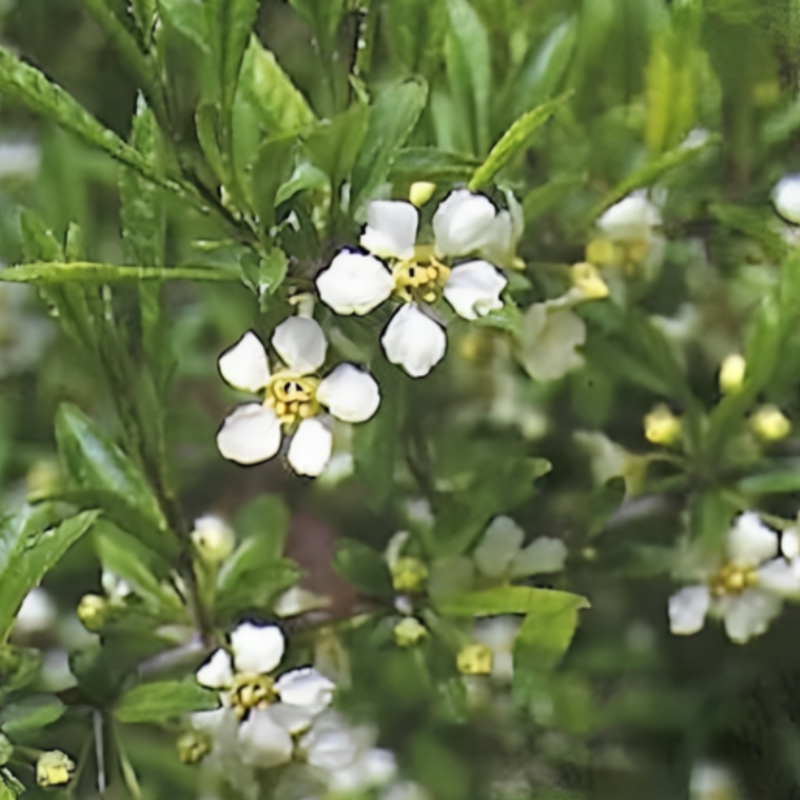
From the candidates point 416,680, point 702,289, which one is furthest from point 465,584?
point 702,289

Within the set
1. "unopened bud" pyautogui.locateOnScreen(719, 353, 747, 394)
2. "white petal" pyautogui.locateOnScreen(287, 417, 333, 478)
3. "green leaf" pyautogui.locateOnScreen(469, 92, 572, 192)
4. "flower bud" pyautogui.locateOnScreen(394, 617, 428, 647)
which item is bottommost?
"flower bud" pyautogui.locateOnScreen(394, 617, 428, 647)

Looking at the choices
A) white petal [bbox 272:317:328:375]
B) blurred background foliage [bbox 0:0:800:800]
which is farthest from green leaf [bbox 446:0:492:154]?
white petal [bbox 272:317:328:375]

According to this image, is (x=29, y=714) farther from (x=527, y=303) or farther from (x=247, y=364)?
(x=527, y=303)

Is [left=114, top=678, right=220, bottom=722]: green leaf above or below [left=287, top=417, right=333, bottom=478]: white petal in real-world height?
below

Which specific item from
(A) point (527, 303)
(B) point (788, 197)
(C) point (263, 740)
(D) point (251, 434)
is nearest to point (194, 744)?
(C) point (263, 740)

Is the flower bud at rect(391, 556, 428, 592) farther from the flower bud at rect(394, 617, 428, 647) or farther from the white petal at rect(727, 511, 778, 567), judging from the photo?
the white petal at rect(727, 511, 778, 567)

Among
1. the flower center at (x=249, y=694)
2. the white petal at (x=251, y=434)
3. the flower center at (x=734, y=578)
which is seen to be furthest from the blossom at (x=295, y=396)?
the flower center at (x=734, y=578)
